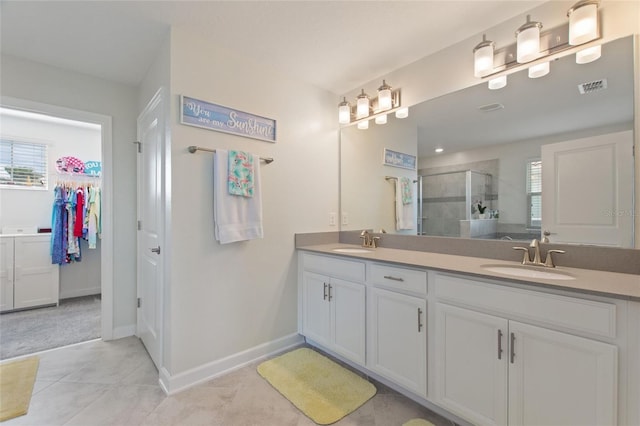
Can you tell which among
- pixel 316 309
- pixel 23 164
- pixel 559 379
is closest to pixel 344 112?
pixel 316 309

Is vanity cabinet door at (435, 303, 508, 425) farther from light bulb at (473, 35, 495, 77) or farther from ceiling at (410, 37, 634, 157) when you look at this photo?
light bulb at (473, 35, 495, 77)

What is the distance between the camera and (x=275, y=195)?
237 cm

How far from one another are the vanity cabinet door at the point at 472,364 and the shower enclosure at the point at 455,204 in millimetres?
740

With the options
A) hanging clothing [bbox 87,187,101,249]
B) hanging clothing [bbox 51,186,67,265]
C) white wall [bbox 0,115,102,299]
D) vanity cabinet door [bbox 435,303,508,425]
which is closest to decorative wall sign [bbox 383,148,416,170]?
vanity cabinet door [bbox 435,303,508,425]

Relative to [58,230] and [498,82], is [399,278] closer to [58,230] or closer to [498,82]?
[498,82]

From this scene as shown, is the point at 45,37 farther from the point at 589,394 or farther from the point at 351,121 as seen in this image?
the point at 589,394

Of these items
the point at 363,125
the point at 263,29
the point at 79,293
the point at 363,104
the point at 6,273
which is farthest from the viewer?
the point at 79,293

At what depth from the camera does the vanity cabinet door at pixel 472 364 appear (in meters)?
1.29

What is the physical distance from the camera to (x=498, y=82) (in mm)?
1801

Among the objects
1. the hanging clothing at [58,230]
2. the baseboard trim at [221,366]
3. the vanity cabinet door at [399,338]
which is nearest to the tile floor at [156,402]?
the baseboard trim at [221,366]

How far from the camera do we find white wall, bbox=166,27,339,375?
1865mm

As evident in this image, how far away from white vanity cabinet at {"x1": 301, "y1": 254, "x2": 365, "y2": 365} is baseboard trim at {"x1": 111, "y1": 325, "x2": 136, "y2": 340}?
1.71m

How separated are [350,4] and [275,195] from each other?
56.3 inches

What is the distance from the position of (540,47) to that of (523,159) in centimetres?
64
